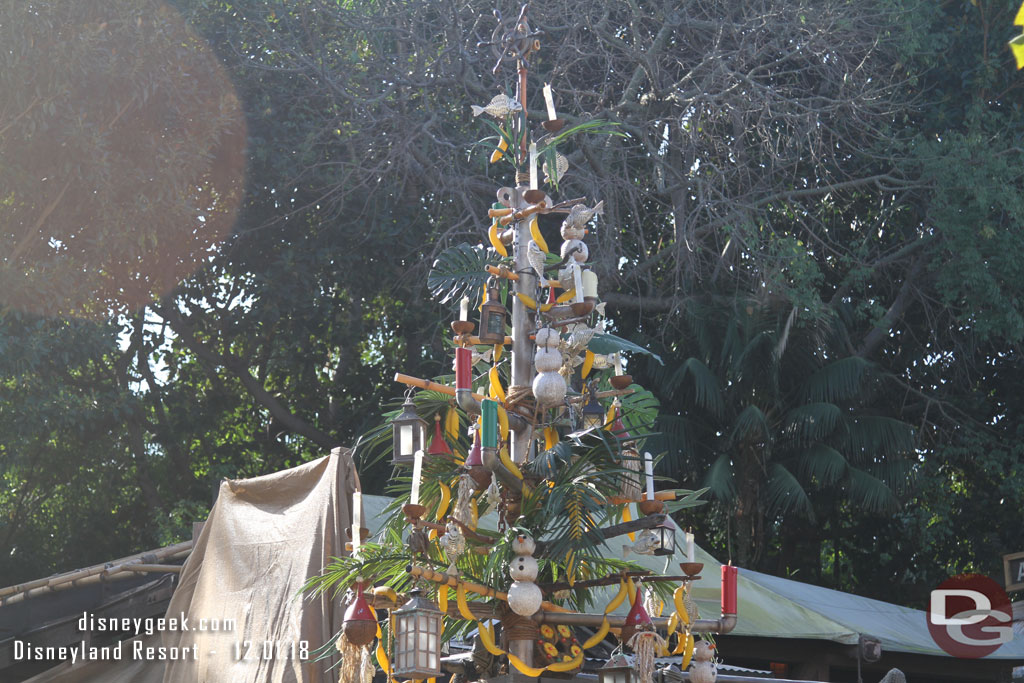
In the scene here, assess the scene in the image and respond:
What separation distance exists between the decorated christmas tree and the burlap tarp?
2.98 ft

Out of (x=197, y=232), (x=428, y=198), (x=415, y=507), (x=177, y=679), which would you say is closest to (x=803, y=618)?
(x=177, y=679)

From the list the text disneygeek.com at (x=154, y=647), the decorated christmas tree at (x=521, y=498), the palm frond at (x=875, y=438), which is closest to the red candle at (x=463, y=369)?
the decorated christmas tree at (x=521, y=498)

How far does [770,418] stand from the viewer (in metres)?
11.7

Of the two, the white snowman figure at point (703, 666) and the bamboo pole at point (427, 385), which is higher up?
the bamboo pole at point (427, 385)

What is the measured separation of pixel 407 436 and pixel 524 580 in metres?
0.65

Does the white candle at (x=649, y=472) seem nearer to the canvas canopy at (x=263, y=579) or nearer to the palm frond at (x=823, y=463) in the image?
the canvas canopy at (x=263, y=579)

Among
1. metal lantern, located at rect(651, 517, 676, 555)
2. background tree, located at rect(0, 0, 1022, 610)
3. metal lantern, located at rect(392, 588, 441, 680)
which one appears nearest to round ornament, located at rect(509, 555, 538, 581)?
metal lantern, located at rect(392, 588, 441, 680)

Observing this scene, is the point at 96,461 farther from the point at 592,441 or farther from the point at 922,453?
the point at 592,441

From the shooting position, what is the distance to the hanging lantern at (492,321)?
155 inches

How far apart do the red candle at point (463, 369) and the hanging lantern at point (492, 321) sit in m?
0.26

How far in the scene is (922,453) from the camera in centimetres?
1209

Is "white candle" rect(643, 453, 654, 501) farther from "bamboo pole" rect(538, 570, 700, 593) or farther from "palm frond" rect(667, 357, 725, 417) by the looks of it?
"palm frond" rect(667, 357, 725, 417)

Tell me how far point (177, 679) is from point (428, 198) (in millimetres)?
7320

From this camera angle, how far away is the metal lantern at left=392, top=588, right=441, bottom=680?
135 inches
